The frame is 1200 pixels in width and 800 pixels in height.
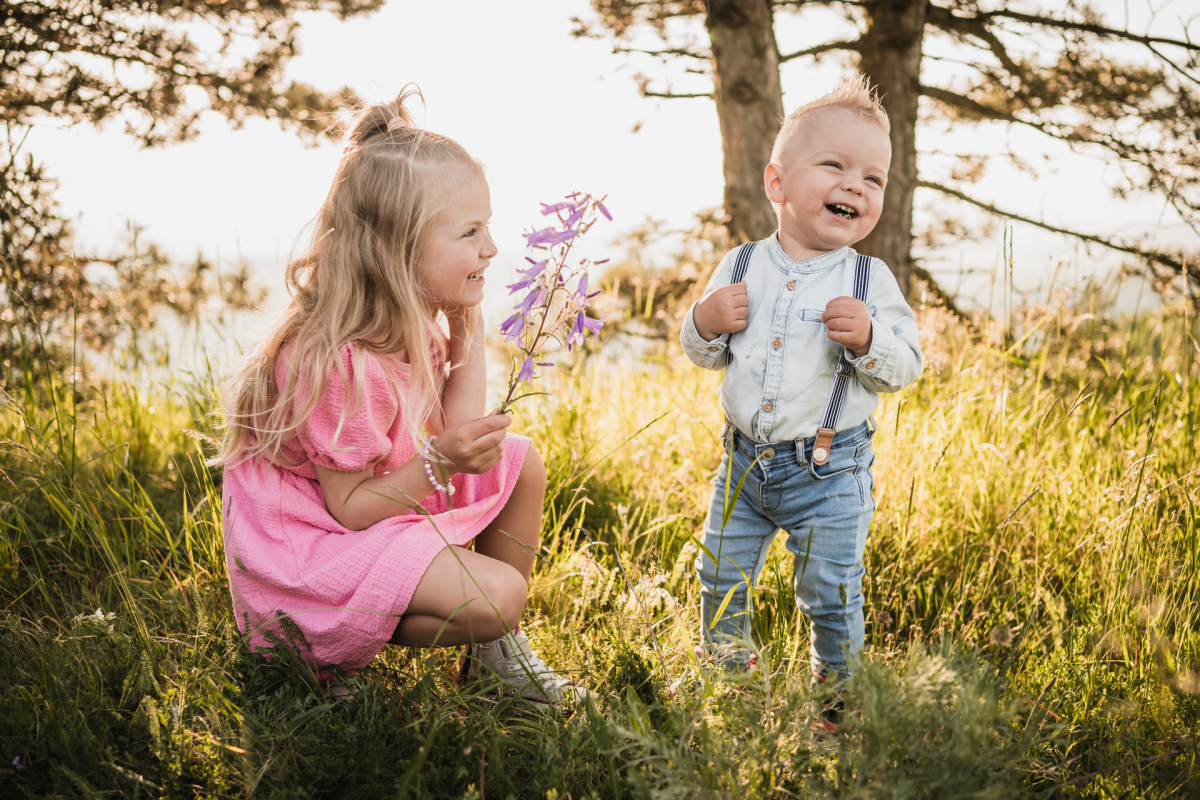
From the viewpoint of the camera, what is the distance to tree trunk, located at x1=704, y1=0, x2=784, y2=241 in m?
4.31

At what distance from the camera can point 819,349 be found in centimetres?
179

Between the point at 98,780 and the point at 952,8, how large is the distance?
620cm

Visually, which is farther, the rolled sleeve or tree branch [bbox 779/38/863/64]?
tree branch [bbox 779/38/863/64]

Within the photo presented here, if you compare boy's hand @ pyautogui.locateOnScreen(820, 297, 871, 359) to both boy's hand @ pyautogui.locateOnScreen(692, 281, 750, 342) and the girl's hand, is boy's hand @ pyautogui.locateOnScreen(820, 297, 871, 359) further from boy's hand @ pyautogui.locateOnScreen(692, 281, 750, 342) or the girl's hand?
the girl's hand

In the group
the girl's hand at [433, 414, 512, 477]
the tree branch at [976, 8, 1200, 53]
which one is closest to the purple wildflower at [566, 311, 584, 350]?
the girl's hand at [433, 414, 512, 477]

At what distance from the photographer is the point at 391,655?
2.04m

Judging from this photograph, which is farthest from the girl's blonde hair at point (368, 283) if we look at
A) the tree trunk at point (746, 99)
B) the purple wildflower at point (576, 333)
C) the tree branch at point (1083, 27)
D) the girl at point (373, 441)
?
the tree branch at point (1083, 27)

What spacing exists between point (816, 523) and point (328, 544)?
121cm

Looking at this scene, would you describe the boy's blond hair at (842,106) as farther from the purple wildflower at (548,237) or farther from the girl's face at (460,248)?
the girl's face at (460,248)

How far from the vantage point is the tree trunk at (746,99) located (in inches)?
170

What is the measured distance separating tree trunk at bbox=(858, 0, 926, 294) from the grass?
1878 millimetres

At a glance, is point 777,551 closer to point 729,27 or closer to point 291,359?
point 291,359

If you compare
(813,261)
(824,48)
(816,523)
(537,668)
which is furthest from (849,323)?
(824,48)

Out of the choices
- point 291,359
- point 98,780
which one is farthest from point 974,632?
point 98,780
